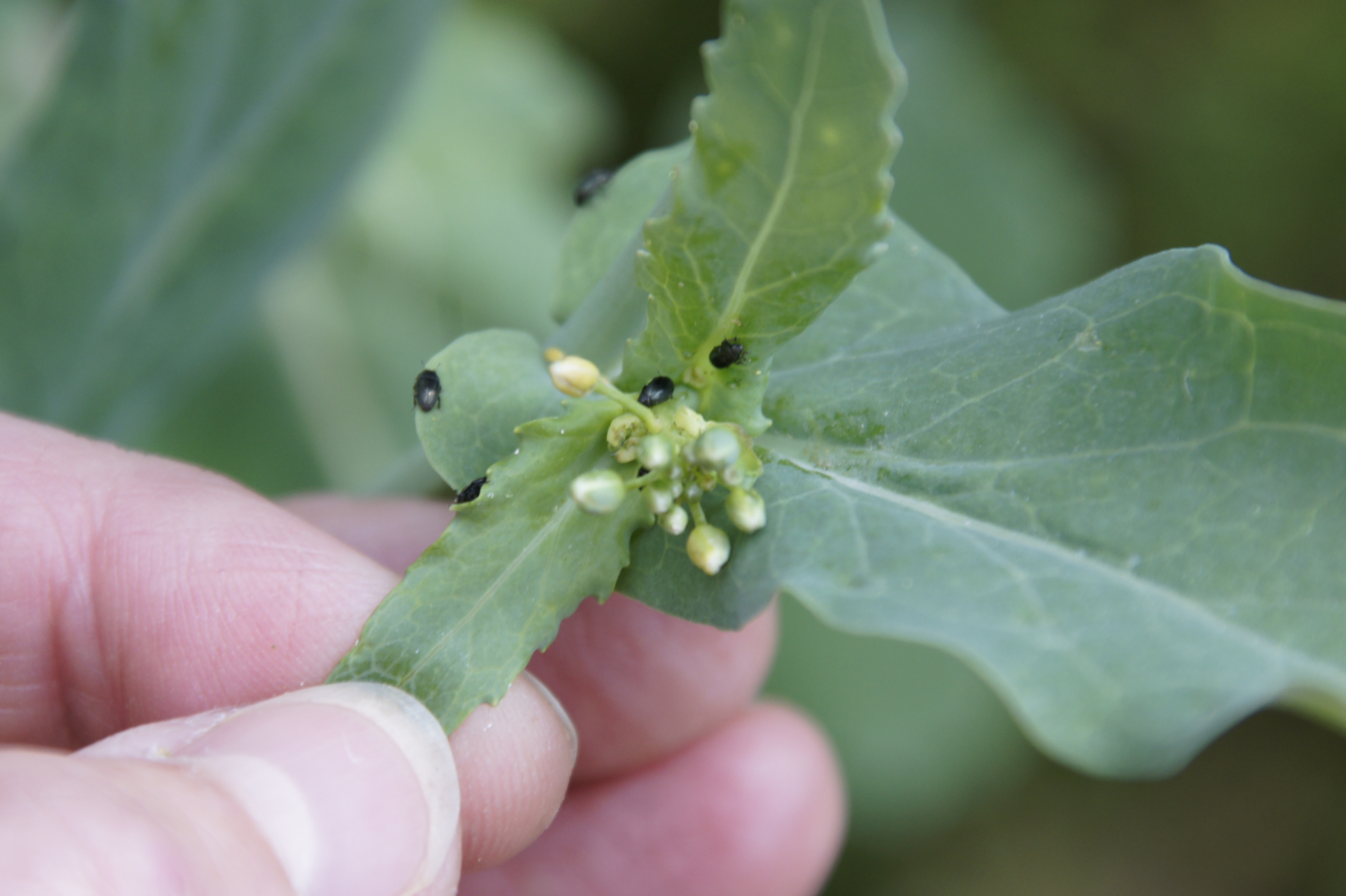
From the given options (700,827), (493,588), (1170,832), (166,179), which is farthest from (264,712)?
(1170,832)

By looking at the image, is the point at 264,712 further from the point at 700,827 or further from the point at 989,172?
the point at 989,172

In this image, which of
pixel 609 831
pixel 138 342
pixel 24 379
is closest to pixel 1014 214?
pixel 609 831

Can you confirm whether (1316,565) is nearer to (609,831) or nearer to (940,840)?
(609,831)

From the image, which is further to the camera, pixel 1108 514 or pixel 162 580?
pixel 162 580

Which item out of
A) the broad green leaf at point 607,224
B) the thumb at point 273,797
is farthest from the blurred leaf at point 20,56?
the thumb at point 273,797

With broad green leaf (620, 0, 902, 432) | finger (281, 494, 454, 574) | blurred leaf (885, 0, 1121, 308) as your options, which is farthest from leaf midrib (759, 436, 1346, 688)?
blurred leaf (885, 0, 1121, 308)

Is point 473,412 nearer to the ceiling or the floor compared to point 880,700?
nearer to the ceiling
